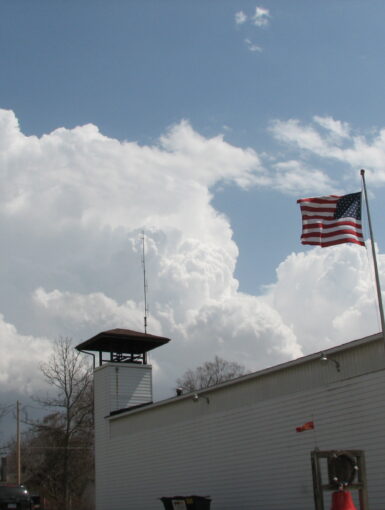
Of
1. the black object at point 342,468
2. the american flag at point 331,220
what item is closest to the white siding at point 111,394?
the american flag at point 331,220

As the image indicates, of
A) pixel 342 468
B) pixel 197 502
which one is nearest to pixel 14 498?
pixel 197 502

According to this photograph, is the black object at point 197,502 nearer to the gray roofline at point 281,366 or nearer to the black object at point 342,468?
the gray roofline at point 281,366

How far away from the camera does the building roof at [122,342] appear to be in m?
34.2

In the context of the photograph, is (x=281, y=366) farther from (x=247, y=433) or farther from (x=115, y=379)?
(x=115, y=379)

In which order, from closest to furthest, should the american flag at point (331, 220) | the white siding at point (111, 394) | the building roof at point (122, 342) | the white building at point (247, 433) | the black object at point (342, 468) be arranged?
the black object at point (342, 468) → the american flag at point (331, 220) → the white building at point (247, 433) → the white siding at point (111, 394) → the building roof at point (122, 342)

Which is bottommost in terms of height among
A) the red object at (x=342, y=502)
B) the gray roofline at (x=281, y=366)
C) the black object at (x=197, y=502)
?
the black object at (x=197, y=502)

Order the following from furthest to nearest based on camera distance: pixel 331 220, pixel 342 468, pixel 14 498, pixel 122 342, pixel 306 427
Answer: pixel 122 342 < pixel 14 498 < pixel 306 427 < pixel 331 220 < pixel 342 468

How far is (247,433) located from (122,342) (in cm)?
1303

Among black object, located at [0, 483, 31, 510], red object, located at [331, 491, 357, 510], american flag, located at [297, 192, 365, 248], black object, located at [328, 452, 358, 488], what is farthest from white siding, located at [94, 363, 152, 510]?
red object, located at [331, 491, 357, 510]

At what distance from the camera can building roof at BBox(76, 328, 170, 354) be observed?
34.2 m

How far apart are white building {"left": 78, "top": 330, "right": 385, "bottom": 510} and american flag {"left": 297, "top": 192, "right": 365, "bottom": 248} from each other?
3.51 m

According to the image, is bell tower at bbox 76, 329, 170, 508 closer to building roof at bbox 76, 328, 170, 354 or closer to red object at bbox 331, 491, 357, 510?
building roof at bbox 76, 328, 170, 354

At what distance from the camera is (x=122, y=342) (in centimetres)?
3500

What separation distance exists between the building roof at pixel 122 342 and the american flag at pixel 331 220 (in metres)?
18.7
